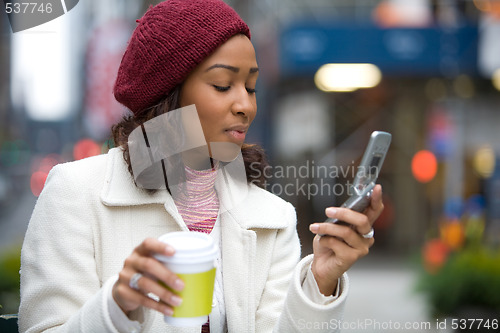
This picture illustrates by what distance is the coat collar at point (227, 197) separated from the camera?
5.46 feet

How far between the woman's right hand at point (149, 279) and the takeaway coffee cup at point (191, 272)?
0.06ft

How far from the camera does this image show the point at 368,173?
135 cm

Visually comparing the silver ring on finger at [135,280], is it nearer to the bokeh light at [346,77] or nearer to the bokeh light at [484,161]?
the bokeh light at [346,77]

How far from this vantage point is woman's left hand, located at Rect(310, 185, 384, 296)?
4.35ft

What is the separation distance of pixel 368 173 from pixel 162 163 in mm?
702

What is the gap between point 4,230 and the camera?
11.9 meters

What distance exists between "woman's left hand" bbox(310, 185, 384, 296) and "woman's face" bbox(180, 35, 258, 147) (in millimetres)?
443

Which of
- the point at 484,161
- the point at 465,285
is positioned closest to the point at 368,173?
the point at 465,285

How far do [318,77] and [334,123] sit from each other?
3.10ft

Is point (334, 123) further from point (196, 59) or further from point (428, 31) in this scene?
point (196, 59)

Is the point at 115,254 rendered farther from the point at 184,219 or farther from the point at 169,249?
the point at 169,249

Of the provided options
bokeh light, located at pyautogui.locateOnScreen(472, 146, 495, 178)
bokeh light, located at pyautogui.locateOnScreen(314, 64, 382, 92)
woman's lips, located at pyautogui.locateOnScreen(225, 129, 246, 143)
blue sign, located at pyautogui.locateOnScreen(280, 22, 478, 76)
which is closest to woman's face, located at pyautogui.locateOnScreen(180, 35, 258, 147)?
woman's lips, located at pyautogui.locateOnScreen(225, 129, 246, 143)

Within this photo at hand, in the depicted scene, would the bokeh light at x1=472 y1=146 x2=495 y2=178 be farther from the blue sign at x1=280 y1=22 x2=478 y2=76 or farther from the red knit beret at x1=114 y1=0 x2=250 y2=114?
the red knit beret at x1=114 y1=0 x2=250 y2=114

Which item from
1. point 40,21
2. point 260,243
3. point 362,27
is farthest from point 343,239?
point 362,27
